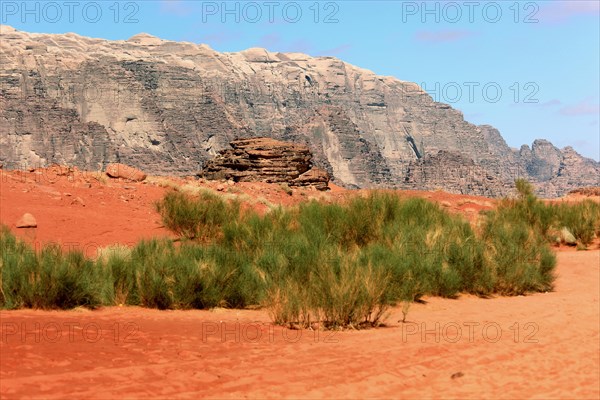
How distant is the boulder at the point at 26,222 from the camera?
59.5ft

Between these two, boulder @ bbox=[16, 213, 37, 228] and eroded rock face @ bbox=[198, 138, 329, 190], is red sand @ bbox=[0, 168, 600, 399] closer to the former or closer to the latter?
boulder @ bbox=[16, 213, 37, 228]

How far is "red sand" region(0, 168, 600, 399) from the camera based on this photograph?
7.29 m

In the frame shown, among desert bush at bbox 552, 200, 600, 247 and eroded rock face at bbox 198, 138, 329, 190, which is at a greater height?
eroded rock face at bbox 198, 138, 329, 190

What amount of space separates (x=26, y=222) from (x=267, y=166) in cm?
2854

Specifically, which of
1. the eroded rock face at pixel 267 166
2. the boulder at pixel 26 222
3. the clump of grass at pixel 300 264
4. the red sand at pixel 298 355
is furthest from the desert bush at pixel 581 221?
the eroded rock face at pixel 267 166

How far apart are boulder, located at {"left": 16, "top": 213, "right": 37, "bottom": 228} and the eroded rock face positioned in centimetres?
2650

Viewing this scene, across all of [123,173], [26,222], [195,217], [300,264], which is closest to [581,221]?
[195,217]

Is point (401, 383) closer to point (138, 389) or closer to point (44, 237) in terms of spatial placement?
point (138, 389)

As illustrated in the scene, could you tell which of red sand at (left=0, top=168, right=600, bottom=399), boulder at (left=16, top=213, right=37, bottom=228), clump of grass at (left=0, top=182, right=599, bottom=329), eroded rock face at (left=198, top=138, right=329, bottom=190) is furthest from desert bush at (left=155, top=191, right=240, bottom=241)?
eroded rock face at (left=198, top=138, right=329, bottom=190)

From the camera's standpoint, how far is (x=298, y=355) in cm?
880

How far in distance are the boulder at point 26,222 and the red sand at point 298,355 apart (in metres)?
7.43

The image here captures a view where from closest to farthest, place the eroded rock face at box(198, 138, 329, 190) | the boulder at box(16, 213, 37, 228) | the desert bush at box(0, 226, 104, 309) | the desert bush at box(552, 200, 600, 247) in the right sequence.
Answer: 1. the desert bush at box(0, 226, 104, 309)
2. the boulder at box(16, 213, 37, 228)
3. the desert bush at box(552, 200, 600, 247)
4. the eroded rock face at box(198, 138, 329, 190)

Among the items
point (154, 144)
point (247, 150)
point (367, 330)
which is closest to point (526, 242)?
point (367, 330)

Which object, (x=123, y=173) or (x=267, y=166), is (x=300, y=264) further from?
(x=267, y=166)
